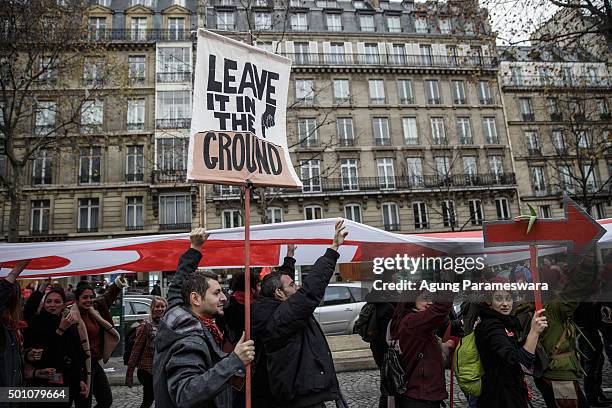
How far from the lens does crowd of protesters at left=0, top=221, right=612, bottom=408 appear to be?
254 cm

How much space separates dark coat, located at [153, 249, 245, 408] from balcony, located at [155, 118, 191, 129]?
29.9m

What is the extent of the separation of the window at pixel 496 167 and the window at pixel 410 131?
20.6ft

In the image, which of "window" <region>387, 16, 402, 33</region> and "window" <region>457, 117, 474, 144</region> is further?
"window" <region>387, 16, 402, 33</region>

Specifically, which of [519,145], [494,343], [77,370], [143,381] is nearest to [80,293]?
[77,370]

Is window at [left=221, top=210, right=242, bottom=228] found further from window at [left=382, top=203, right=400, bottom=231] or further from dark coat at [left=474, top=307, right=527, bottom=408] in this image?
dark coat at [left=474, top=307, right=527, bottom=408]

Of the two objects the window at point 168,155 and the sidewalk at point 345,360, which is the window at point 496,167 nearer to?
the window at point 168,155

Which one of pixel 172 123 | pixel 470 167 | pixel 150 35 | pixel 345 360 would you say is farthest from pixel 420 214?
pixel 345 360

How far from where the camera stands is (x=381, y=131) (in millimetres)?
34656

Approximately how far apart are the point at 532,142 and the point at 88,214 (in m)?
34.5

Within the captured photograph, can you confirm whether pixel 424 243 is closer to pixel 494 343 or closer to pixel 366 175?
pixel 494 343

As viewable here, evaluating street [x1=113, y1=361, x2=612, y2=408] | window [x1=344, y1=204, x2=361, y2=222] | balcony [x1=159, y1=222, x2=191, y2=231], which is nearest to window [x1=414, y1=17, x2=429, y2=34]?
window [x1=344, y1=204, x2=361, y2=222]

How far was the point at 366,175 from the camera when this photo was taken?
33.6 m

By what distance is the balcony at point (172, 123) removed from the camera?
30891mm

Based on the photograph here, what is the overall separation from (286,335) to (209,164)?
1415 millimetres
